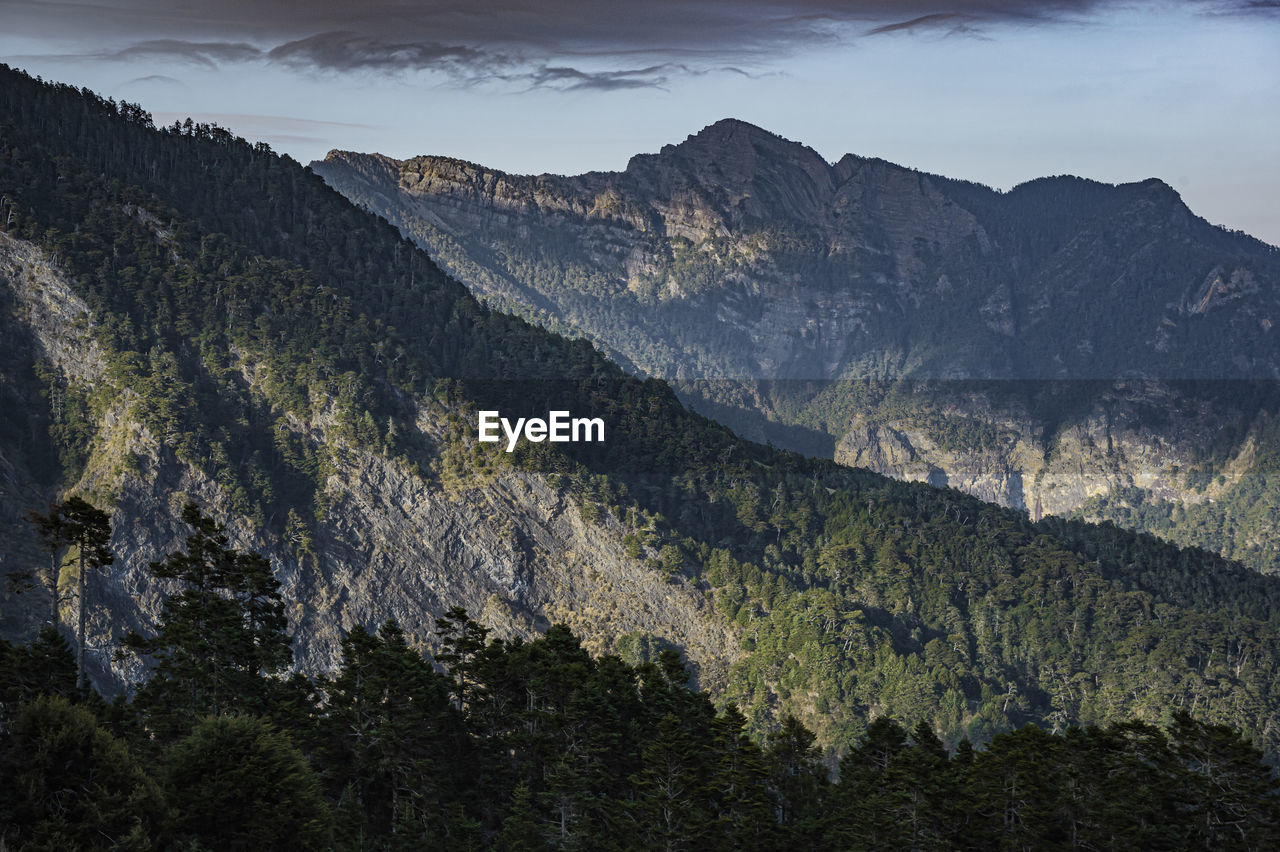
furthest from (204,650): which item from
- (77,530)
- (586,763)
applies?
(586,763)

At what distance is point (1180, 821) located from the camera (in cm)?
9206

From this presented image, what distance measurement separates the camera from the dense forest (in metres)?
89.7

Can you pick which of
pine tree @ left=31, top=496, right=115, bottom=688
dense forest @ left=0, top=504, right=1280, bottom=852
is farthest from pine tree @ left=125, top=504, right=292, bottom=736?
pine tree @ left=31, top=496, right=115, bottom=688

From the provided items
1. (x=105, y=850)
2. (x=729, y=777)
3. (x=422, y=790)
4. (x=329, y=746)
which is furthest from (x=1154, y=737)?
(x=105, y=850)

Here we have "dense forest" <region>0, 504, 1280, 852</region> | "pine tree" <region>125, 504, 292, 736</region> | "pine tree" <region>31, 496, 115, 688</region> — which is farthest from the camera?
"pine tree" <region>125, 504, 292, 736</region>

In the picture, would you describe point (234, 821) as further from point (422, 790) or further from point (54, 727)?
point (422, 790)

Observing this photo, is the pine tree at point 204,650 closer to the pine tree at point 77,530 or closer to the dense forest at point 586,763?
the dense forest at point 586,763

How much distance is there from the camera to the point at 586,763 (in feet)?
318

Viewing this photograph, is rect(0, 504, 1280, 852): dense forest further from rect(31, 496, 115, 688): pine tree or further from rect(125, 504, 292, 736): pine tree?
rect(31, 496, 115, 688): pine tree

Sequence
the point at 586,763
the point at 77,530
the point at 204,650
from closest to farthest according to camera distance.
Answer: the point at 77,530 < the point at 204,650 < the point at 586,763

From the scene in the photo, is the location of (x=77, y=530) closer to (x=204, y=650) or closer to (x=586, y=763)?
(x=204, y=650)

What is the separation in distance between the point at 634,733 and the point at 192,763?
122ft

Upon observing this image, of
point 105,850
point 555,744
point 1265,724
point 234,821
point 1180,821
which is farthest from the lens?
point 1265,724

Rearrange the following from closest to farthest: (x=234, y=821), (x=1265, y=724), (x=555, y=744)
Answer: (x=234, y=821), (x=555, y=744), (x=1265, y=724)
